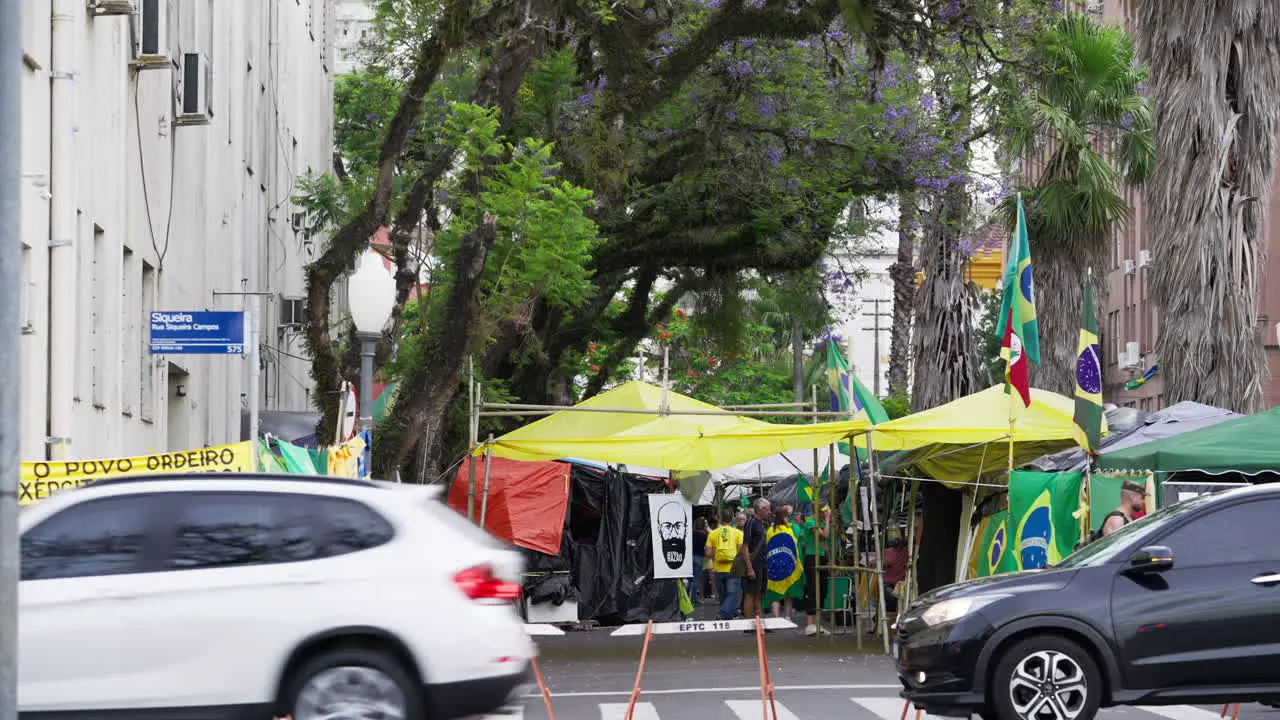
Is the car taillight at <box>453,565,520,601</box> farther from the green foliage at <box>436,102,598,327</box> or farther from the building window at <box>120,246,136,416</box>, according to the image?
the building window at <box>120,246,136,416</box>

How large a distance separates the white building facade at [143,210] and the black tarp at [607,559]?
197 inches

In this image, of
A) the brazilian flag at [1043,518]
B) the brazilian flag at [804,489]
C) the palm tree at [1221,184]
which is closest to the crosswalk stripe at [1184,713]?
the brazilian flag at [1043,518]

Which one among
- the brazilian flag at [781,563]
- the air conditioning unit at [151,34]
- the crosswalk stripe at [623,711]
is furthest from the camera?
the brazilian flag at [781,563]

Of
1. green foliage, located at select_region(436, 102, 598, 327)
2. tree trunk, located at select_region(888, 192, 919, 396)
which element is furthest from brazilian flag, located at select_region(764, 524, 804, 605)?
tree trunk, located at select_region(888, 192, 919, 396)

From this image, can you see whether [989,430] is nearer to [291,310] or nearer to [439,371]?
[439,371]

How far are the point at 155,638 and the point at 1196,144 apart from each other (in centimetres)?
1588

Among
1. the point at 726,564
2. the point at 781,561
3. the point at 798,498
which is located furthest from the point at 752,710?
the point at 798,498

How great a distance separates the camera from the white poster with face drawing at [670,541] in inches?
925

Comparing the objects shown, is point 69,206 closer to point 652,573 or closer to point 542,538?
point 542,538

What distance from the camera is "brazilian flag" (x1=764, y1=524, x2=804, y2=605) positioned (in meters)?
24.7

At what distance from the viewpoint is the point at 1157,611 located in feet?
37.3

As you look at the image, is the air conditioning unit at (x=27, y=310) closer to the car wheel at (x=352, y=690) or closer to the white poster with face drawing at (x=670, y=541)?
the car wheel at (x=352, y=690)

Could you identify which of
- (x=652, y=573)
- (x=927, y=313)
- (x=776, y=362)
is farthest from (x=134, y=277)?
(x=776, y=362)

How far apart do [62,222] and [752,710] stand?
307 inches
